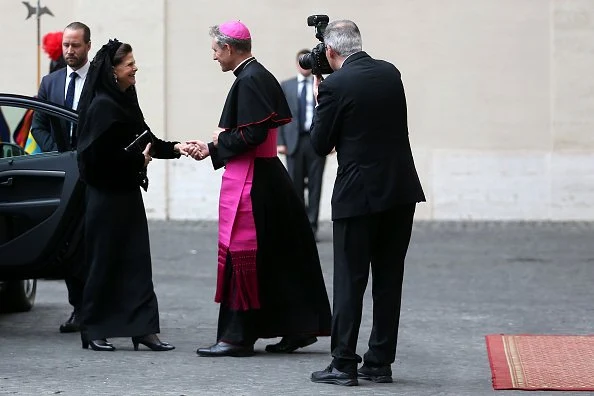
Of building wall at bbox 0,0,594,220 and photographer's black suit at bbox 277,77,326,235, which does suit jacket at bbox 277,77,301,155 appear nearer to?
photographer's black suit at bbox 277,77,326,235

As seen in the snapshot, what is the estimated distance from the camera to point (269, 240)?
9383 millimetres

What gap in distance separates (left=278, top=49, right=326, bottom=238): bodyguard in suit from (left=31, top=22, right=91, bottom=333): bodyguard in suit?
19.6 feet

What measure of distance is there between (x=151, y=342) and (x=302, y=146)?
732 cm

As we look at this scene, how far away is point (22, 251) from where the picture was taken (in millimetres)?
9797

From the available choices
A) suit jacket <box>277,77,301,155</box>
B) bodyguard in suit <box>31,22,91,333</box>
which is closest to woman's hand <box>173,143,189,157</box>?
bodyguard in suit <box>31,22,91,333</box>

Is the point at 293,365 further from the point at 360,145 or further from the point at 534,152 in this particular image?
the point at 534,152

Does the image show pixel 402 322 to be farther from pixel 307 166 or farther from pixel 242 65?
pixel 307 166

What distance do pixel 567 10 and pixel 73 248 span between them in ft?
31.8

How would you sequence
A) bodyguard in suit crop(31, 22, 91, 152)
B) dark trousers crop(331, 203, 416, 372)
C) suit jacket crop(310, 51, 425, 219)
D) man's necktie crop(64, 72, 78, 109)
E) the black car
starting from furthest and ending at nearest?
man's necktie crop(64, 72, 78, 109), bodyguard in suit crop(31, 22, 91, 152), the black car, dark trousers crop(331, 203, 416, 372), suit jacket crop(310, 51, 425, 219)

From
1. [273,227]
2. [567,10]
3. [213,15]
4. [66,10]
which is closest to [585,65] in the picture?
[567,10]

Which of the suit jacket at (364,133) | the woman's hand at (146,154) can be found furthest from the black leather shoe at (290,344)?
the suit jacket at (364,133)

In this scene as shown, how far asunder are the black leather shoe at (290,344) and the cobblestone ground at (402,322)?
61 millimetres

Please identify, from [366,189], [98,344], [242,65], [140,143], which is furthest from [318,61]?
[98,344]

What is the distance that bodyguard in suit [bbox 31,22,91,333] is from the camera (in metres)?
10.2
